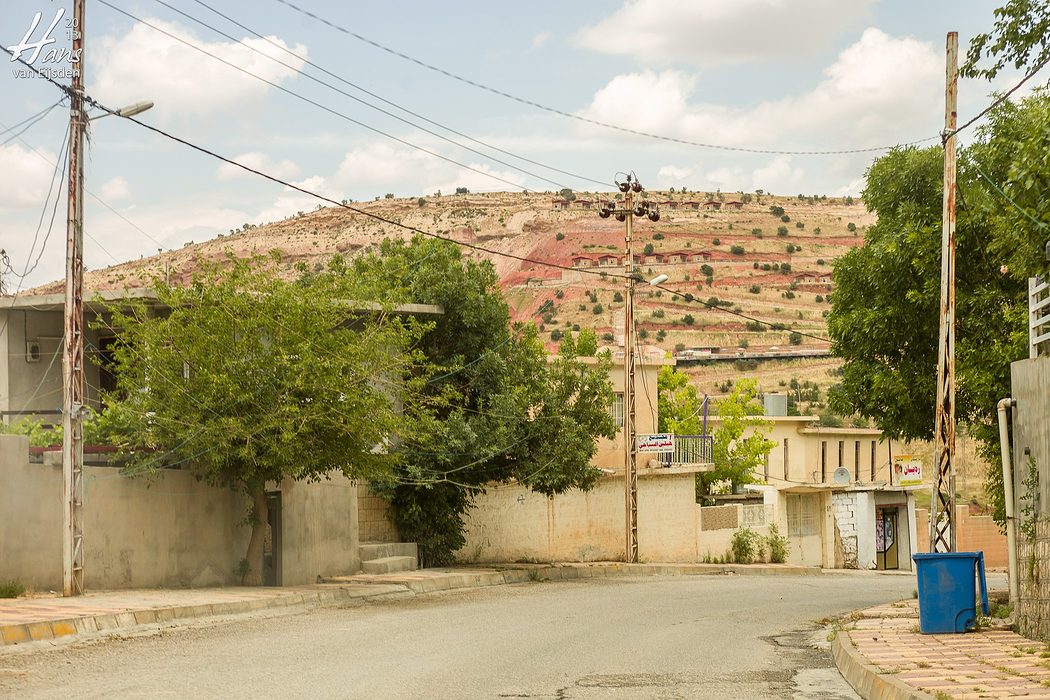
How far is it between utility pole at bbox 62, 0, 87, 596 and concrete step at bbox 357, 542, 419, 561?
992cm

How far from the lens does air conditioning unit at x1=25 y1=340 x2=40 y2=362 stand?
32.2 meters

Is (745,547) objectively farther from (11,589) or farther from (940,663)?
(940,663)

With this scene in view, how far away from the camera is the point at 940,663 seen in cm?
1139

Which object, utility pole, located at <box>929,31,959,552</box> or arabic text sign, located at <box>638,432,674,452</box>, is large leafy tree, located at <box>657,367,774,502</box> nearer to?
arabic text sign, located at <box>638,432,674,452</box>

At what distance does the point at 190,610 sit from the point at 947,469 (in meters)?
10.8

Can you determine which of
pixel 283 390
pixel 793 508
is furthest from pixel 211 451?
pixel 793 508

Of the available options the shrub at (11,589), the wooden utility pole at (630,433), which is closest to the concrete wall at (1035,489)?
the shrub at (11,589)

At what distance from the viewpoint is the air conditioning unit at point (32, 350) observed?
106ft

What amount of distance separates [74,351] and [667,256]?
360 ft

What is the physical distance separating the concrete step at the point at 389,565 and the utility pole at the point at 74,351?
988 centimetres

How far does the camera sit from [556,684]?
10.9 metres

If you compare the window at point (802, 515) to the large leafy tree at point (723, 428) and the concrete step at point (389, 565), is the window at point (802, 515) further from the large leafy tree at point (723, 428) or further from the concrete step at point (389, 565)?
the concrete step at point (389, 565)

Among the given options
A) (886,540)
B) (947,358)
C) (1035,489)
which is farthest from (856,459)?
(1035,489)

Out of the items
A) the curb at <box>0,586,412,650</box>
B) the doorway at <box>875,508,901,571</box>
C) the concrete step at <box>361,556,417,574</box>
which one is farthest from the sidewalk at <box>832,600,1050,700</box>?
the doorway at <box>875,508,901,571</box>
